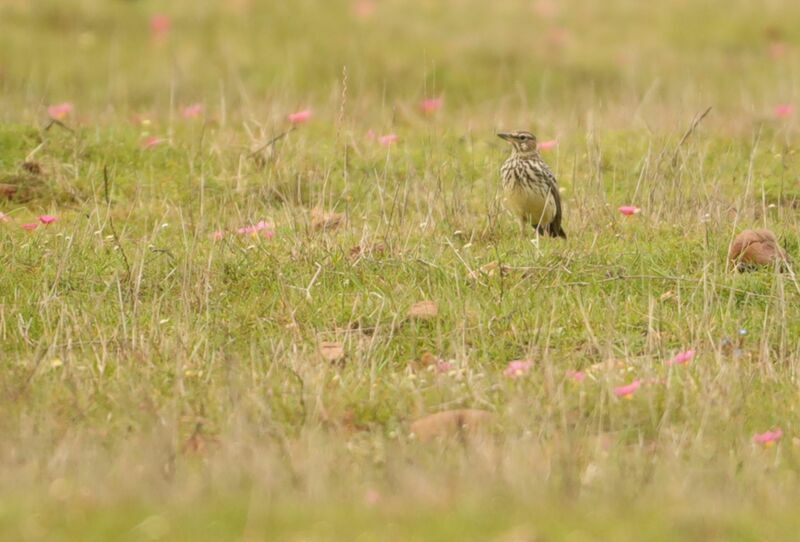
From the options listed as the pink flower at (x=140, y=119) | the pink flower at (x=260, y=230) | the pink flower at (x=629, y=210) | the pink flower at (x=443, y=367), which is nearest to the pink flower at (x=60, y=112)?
the pink flower at (x=140, y=119)

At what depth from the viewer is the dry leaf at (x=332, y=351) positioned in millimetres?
6805

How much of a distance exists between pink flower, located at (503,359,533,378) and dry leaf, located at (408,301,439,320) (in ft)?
2.45

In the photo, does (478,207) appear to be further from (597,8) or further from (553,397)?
(597,8)

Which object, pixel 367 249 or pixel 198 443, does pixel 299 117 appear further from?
pixel 198 443

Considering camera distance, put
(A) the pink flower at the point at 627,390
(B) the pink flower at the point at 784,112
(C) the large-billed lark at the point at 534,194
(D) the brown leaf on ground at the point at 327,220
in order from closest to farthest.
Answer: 1. (A) the pink flower at the point at 627,390
2. (D) the brown leaf on ground at the point at 327,220
3. (C) the large-billed lark at the point at 534,194
4. (B) the pink flower at the point at 784,112

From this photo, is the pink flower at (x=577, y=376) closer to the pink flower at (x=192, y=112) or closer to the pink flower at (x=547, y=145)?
the pink flower at (x=547, y=145)

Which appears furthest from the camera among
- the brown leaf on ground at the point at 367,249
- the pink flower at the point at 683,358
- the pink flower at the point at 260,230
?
the pink flower at the point at 260,230

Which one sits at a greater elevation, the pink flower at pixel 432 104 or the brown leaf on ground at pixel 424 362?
the pink flower at pixel 432 104

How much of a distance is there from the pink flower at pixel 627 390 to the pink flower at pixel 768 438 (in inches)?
22.2

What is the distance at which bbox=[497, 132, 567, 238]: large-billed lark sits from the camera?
9.02 meters

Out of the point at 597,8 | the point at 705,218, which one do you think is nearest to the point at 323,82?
the point at 597,8

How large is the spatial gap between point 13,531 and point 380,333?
3.06 metres

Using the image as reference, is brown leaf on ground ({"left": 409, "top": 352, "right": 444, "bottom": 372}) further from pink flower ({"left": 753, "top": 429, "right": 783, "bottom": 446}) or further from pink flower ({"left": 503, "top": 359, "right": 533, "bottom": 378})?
pink flower ({"left": 753, "top": 429, "right": 783, "bottom": 446})

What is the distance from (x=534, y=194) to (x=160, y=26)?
8989mm
